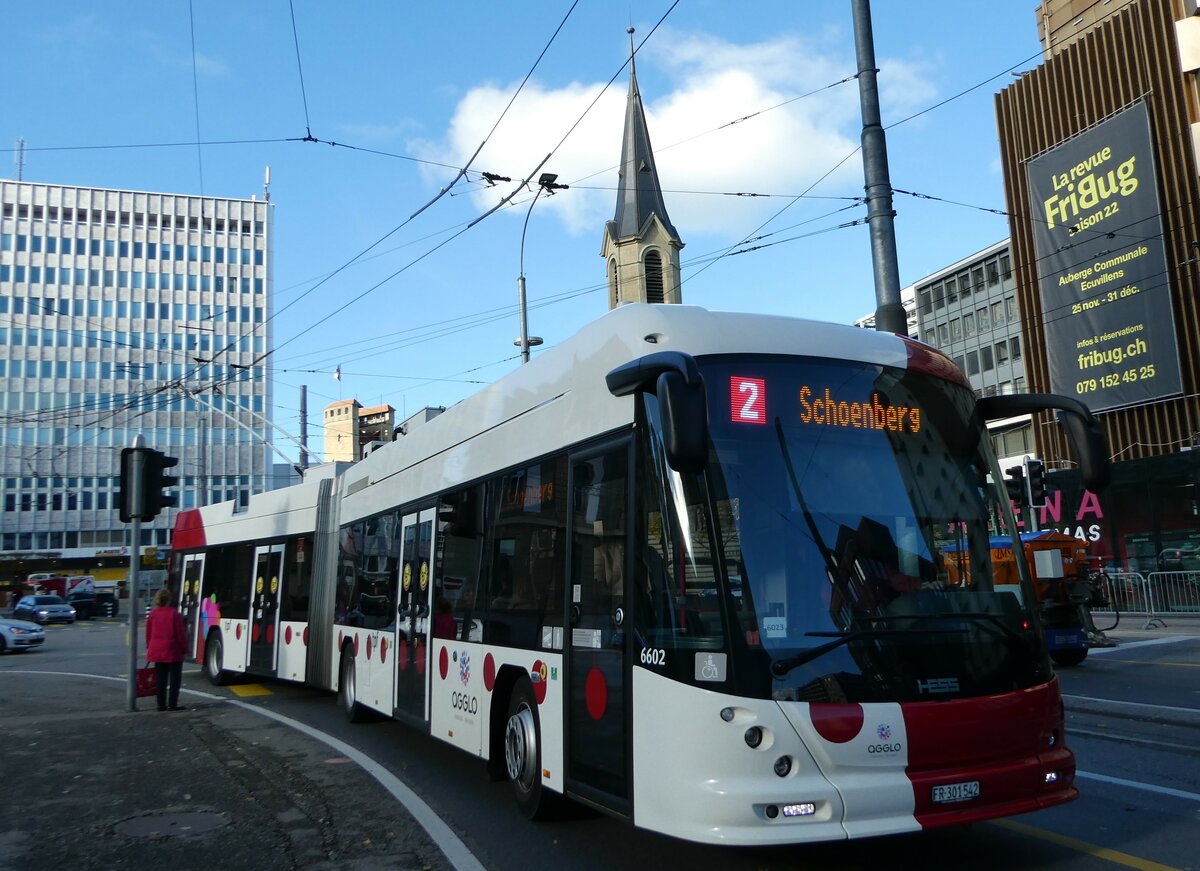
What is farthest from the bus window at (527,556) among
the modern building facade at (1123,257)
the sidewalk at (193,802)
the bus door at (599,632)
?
the modern building facade at (1123,257)

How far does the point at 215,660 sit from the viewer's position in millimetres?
17391

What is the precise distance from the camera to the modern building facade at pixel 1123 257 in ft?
101

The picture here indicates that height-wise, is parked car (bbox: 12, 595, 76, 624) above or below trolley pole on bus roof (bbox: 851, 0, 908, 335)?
below

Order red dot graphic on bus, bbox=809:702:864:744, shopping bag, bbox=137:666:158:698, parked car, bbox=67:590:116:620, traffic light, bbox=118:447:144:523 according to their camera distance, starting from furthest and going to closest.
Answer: parked car, bbox=67:590:116:620, traffic light, bbox=118:447:144:523, shopping bag, bbox=137:666:158:698, red dot graphic on bus, bbox=809:702:864:744

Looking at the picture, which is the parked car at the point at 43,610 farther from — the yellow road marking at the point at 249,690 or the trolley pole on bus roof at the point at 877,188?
the trolley pole on bus roof at the point at 877,188

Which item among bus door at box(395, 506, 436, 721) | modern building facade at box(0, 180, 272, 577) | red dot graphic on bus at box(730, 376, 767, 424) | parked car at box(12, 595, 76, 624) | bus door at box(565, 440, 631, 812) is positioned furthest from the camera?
modern building facade at box(0, 180, 272, 577)

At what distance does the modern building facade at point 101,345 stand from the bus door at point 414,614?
253 ft

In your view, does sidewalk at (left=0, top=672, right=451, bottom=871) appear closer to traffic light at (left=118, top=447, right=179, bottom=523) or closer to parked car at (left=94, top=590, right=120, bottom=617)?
traffic light at (left=118, top=447, right=179, bottom=523)

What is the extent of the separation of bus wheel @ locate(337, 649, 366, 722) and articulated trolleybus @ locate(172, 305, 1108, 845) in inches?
193

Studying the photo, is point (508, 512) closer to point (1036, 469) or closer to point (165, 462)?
point (165, 462)

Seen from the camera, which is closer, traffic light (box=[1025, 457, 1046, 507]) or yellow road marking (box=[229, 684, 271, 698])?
yellow road marking (box=[229, 684, 271, 698])

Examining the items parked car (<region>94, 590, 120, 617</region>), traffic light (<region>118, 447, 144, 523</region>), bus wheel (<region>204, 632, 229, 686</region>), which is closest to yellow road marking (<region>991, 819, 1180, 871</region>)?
traffic light (<region>118, 447, 144, 523</region>)

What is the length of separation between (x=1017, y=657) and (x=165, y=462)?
12405 millimetres

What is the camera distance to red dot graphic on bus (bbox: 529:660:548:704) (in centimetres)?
664
